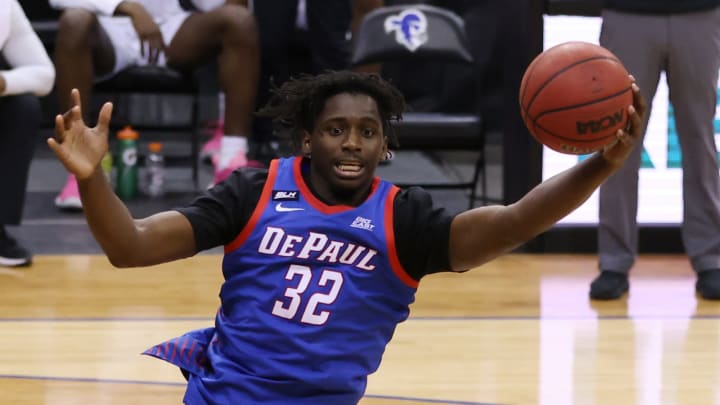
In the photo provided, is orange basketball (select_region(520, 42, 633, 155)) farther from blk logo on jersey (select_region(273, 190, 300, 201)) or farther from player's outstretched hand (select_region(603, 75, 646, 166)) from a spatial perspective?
blk logo on jersey (select_region(273, 190, 300, 201))

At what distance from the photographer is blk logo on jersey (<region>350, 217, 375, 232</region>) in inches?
112

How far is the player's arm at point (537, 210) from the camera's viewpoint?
8.46 feet

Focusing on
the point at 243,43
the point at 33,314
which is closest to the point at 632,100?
the point at 33,314

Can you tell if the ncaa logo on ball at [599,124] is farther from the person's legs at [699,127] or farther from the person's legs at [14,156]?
the person's legs at [14,156]

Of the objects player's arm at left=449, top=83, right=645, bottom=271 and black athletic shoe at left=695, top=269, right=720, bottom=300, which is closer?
player's arm at left=449, top=83, right=645, bottom=271

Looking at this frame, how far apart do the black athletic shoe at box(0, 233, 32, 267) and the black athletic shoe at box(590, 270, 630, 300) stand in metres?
2.33

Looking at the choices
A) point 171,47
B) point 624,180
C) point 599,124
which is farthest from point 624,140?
point 171,47

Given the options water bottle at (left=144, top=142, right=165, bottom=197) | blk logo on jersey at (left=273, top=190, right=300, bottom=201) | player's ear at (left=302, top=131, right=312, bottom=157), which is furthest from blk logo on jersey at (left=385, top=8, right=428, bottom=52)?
blk logo on jersey at (left=273, top=190, right=300, bottom=201)

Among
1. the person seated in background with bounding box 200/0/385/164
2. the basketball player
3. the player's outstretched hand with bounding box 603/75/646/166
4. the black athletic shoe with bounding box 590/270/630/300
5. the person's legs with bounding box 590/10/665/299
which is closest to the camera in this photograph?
the player's outstretched hand with bounding box 603/75/646/166

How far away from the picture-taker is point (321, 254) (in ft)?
9.23

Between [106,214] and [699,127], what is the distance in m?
3.08

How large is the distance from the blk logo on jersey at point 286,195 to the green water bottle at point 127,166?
3829 millimetres

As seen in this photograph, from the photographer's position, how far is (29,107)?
17.4ft

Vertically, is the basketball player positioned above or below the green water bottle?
above
